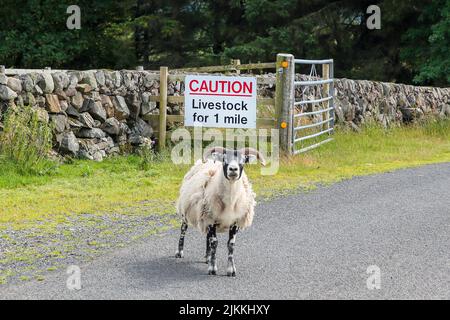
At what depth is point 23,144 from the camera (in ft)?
44.3

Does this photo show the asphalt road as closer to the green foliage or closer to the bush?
the bush

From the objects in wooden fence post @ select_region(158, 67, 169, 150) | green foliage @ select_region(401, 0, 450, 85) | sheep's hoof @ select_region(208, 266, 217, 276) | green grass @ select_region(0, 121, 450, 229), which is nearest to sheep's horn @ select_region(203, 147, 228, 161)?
sheep's hoof @ select_region(208, 266, 217, 276)

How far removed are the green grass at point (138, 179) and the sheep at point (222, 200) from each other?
273cm

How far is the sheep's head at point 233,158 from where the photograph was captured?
764 cm

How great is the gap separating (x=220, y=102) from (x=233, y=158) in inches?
322

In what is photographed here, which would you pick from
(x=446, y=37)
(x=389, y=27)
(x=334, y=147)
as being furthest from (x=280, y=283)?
(x=389, y=27)

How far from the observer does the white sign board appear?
1579 centimetres

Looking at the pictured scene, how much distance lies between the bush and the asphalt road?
4.14 meters

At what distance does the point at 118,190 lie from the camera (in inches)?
502

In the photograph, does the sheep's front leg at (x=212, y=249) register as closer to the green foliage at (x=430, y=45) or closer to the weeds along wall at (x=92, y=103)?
the weeds along wall at (x=92, y=103)

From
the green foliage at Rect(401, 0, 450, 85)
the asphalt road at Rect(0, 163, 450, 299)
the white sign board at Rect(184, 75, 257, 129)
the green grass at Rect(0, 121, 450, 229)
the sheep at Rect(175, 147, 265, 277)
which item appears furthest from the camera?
the green foliage at Rect(401, 0, 450, 85)

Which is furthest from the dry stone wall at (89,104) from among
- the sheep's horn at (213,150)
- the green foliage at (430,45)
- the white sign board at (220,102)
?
the green foliage at (430,45)

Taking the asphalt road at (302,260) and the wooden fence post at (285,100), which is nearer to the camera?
the asphalt road at (302,260)

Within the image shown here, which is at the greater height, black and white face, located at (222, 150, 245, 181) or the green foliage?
the green foliage
